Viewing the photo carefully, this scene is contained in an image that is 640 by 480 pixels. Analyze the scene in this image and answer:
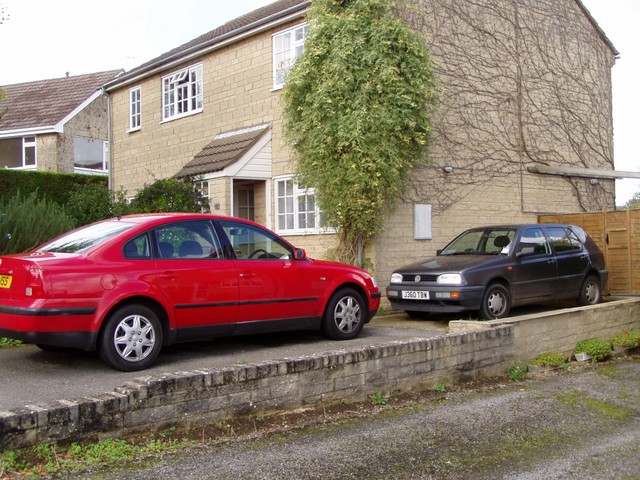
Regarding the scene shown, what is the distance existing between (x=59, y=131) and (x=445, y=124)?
19602 mm

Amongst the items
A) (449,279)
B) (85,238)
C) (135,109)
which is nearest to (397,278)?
(449,279)

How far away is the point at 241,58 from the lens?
1569cm

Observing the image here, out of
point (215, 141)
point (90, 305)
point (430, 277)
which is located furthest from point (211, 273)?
point (215, 141)

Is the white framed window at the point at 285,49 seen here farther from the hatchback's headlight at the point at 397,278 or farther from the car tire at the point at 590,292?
the car tire at the point at 590,292

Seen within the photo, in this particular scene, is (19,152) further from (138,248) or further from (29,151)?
(138,248)

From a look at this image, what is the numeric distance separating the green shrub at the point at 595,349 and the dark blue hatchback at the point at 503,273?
3.14ft

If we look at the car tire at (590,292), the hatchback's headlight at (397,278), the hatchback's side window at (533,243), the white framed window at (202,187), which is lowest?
A: the car tire at (590,292)

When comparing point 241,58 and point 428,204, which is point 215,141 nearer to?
point 241,58

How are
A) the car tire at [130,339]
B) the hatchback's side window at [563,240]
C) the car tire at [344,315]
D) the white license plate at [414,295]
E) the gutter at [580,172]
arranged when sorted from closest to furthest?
the car tire at [130,339]
the car tire at [344,315]
the white license plate at [414,295]
the hatchback's side window at [563,240]
the gutter at [580,172]

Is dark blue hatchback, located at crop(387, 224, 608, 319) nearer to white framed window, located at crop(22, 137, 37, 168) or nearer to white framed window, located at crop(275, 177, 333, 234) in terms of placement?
white framed window, located at crop(275, 177, 333, 234)

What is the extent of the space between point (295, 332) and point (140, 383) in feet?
13.2

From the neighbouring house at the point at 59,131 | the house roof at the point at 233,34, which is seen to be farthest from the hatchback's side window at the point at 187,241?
the neighbouring house at the point at 59,131

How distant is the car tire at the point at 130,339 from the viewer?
21.4 ft

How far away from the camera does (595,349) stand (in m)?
10.9
